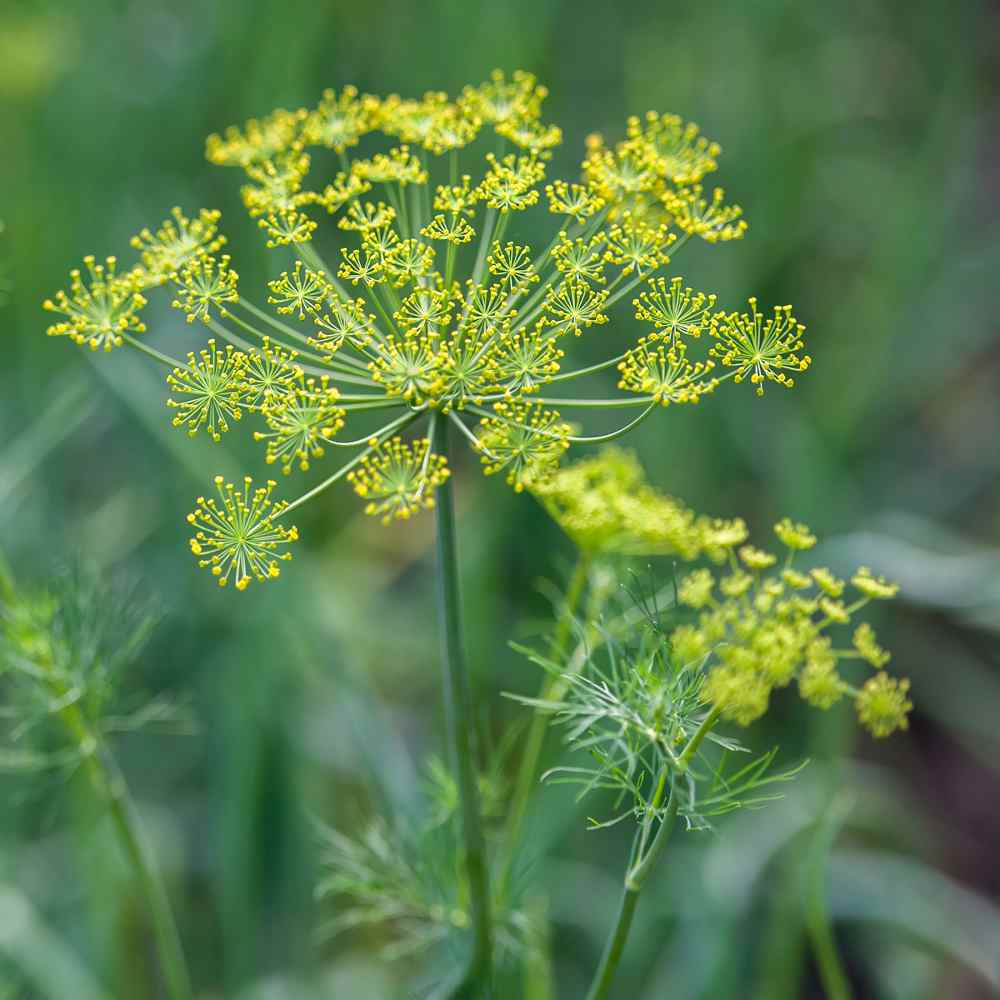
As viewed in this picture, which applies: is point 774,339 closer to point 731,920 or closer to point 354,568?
point 731,920

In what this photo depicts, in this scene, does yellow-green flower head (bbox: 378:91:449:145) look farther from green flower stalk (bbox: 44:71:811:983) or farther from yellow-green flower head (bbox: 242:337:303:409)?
yellow-green flower head (bbox: 242:337:303:409)

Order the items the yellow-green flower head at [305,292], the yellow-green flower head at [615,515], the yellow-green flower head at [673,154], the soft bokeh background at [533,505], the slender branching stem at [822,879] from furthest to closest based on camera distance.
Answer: the soft bokeh background at [533,505], the slender branching stem at [822,879], the yellow-green flower head at [615,515], the yellow-green flower head at [673,154], the yellow-green flower head at [305,292]

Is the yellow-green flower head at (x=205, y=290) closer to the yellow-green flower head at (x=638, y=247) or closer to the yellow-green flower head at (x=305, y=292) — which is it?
the yellow-green flower head at (x=305, y=292)

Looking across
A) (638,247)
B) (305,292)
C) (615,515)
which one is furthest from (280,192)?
(615,515)

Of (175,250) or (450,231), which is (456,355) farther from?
(175,250)

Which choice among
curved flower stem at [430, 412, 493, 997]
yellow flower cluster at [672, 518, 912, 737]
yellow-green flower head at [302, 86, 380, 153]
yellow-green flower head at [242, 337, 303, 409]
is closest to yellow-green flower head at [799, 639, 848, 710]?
yellow flower cluster at [672, 518, 912, 737]

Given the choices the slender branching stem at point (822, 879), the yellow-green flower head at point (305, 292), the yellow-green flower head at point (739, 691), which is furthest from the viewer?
the slender branching stem at point (822, 879)

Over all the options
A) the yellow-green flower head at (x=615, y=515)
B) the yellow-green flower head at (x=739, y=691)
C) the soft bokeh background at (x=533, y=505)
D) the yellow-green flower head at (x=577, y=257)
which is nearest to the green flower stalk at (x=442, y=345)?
the yellow-green flower head at (x=577, y=257)

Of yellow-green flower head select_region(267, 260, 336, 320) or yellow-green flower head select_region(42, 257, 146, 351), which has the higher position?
yellow-green flower head select_region(42, 257, 146, 351)
